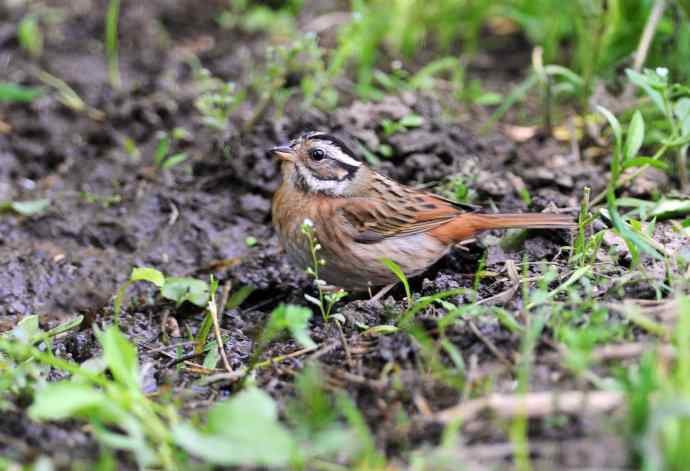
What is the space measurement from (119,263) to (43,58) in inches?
112

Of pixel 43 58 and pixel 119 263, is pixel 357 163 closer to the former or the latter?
pixel 119 263

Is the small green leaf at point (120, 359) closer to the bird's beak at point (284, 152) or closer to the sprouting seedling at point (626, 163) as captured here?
the sprouting seedling at point (626, 163)

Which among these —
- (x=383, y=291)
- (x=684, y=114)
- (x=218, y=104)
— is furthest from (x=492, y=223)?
(x=218, y=104)

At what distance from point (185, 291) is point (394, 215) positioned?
4.04 ft

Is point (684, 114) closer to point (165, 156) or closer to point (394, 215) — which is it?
point (394, 215)

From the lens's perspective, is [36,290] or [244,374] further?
[36,290]

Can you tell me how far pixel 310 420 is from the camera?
113 inches

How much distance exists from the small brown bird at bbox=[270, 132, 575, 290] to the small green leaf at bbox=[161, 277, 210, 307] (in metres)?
0.53

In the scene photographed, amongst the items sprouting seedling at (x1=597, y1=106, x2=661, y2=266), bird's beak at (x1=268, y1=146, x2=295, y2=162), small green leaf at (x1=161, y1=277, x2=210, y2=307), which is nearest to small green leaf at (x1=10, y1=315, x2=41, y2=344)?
small green leaf at (x1=161, y1=277, x2=210, y2=307)

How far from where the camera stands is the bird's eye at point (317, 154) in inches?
206

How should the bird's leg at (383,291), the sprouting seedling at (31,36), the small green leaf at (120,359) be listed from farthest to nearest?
1. the sprouting seedling at (31,36)
2. the bird's leg at (383,291)
3. the small green leaf at (120,359)

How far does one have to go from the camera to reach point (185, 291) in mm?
4805

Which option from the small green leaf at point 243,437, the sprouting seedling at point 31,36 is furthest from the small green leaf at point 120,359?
the sprouting seedling at point 31,36

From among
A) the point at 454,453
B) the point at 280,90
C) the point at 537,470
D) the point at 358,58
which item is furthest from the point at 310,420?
the point at 358,58
